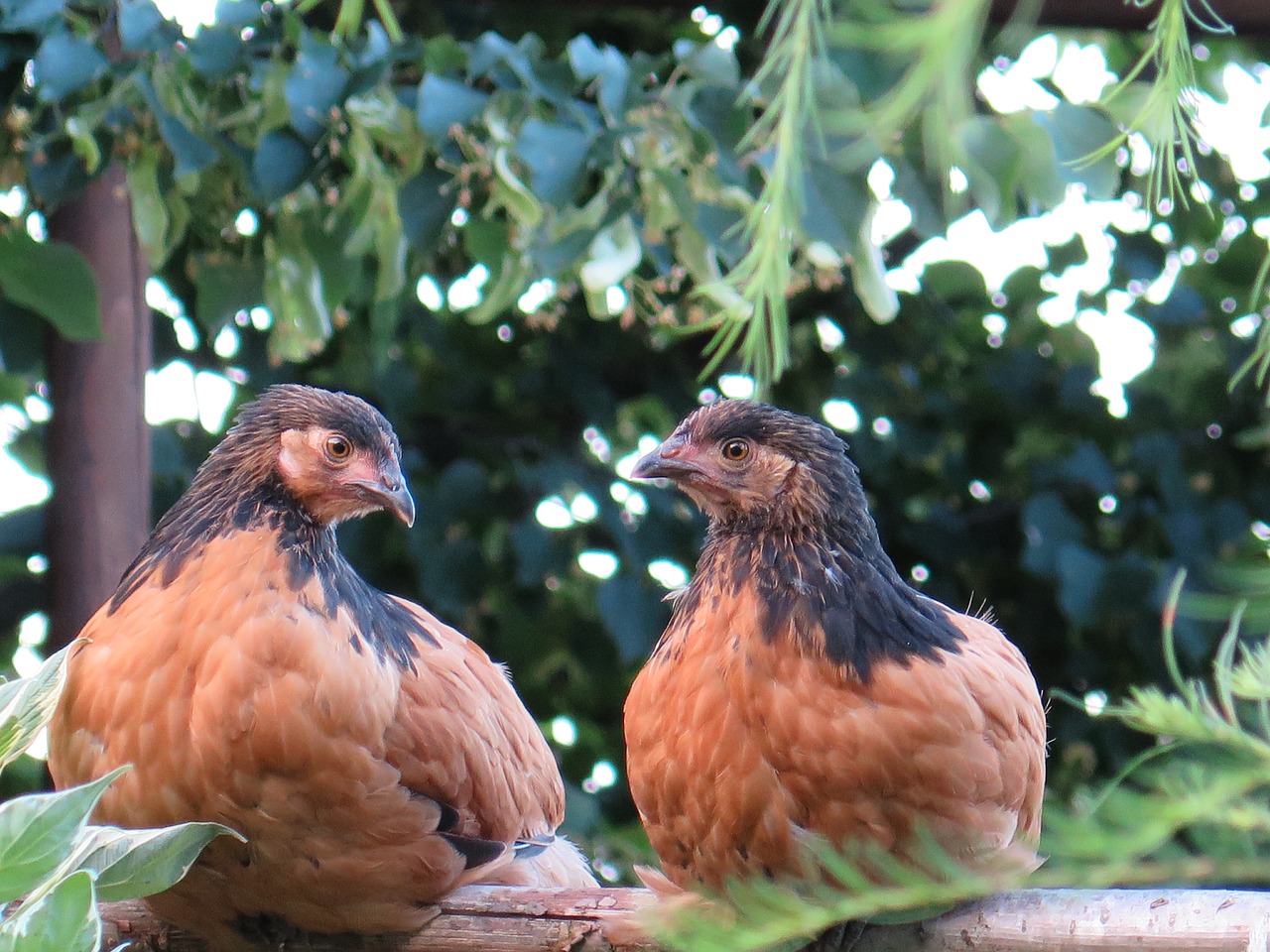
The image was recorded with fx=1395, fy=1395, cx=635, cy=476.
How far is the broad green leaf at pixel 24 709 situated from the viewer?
46.3 inches

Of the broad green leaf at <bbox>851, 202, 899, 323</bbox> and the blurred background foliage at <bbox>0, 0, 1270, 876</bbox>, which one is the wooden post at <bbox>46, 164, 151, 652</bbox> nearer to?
the blurred background foliage at <bbox>0, 0, 1270, 876</bbox>

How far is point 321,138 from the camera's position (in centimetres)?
203

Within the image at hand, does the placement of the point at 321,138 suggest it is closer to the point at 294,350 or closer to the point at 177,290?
the point at 294,350

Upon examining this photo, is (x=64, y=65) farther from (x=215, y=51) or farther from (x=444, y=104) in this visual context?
(x=444, y=104)

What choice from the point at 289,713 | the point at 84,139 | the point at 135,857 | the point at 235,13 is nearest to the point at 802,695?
the point at 289,713

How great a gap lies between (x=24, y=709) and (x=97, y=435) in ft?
3.83

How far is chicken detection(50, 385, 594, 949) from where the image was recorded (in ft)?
4.85

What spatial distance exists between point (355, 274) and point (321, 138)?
32 centimetres

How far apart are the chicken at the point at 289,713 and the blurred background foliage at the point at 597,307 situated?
496 millimetres

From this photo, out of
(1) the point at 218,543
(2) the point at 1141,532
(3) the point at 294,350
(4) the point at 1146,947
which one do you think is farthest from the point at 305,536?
(2) the point at 1141,532

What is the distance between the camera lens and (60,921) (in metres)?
0.93

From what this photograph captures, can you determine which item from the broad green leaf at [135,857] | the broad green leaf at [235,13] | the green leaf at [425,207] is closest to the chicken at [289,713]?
the broad green leaf at [135,857]

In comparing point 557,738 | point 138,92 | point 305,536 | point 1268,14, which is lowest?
point 557,738

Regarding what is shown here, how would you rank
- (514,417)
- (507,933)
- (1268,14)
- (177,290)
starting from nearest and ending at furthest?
(507,933), (1268,14), (177,290), (514,417)
